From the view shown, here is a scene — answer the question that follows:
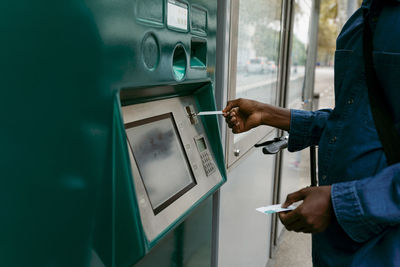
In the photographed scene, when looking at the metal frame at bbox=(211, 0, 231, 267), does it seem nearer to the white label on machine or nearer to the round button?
the white label on machine

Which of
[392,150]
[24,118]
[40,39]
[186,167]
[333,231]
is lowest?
[333,231]

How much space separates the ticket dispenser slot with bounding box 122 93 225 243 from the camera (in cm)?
87

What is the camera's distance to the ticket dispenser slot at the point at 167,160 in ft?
2.86

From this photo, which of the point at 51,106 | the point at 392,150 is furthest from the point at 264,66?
the point at 51,106

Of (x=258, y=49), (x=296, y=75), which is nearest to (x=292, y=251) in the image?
(x=296, y=75)

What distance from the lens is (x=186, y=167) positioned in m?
1.10

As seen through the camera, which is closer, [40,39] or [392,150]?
[40,39]

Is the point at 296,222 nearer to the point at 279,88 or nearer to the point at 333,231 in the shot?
the point at 333,231

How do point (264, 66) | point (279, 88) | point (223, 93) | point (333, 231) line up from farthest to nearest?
1. point (279, 88)
2. point (264, 66)
3. point (223, 93)
4. point (333, 231)

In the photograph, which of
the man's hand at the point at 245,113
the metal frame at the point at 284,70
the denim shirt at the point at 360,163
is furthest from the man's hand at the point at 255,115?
the metal frame at the point at 284,70

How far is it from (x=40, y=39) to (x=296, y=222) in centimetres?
76

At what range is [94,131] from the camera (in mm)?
708

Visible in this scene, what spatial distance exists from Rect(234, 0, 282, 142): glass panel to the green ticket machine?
0.76 meters

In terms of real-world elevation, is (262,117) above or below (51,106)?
below
